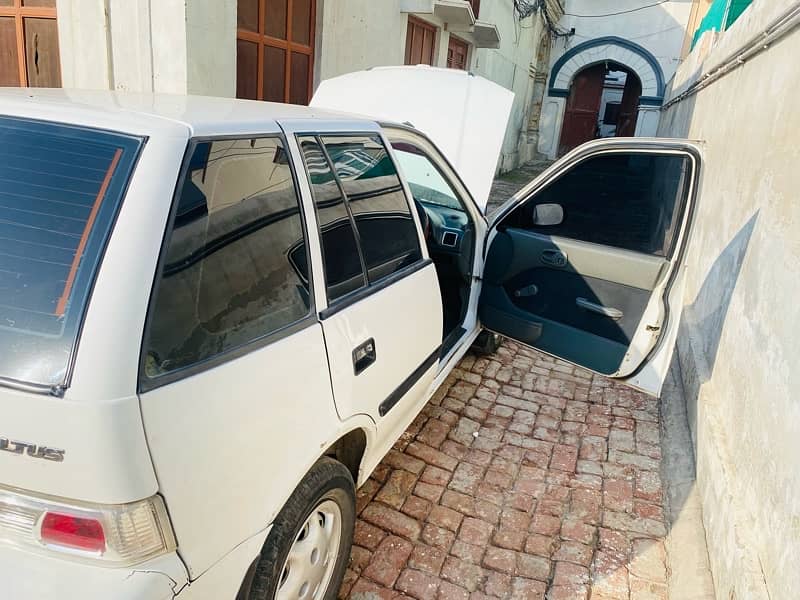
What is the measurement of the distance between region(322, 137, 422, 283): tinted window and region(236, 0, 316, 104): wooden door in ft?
14.5

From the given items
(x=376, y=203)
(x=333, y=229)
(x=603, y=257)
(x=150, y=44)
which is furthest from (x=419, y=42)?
(x=333, y=229)

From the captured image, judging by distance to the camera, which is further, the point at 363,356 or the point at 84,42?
the point at 84,42

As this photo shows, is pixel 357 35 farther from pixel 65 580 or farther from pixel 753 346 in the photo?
pixel 65 580

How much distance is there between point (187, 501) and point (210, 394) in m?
0.26

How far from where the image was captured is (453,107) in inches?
193

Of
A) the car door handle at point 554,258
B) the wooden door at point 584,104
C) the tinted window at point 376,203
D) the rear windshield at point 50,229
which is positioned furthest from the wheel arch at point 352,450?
the wooden door at point 584,104

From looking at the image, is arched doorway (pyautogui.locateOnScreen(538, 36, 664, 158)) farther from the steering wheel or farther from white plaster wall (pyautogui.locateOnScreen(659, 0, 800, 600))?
the steering wheel

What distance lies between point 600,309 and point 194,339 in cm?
257

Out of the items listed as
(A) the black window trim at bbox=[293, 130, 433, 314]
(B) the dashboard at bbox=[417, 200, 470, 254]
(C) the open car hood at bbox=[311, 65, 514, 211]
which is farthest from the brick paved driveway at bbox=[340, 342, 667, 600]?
(C) the open car hood at bbox=[311, 65, 514, 211]

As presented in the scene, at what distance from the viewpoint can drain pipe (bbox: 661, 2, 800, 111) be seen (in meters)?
3.54

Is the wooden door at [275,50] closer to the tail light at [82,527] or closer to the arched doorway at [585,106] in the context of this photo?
the tail light at [82,527]

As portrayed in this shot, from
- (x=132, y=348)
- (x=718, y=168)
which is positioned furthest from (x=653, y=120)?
(x=132, y=348)

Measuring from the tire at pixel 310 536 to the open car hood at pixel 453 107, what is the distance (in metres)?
3.12

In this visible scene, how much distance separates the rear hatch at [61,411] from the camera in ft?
4.17
